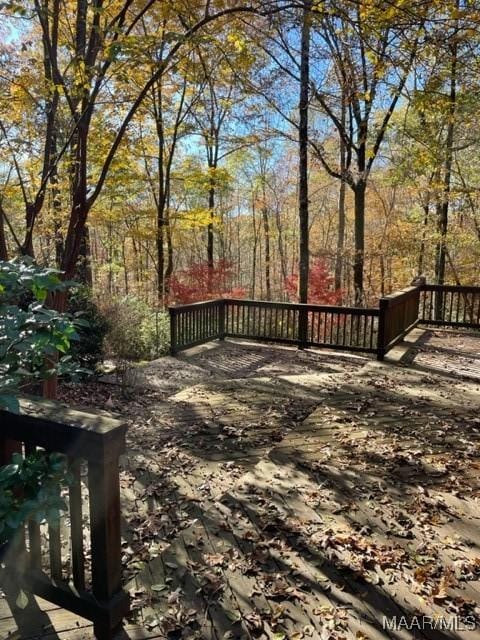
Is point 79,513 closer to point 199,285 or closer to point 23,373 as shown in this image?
point 23,373

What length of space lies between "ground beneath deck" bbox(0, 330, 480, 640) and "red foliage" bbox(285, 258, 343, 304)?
779 cm

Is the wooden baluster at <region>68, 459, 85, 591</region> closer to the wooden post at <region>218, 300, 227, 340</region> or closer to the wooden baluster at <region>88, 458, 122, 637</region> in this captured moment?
the wooden baluster at <region>88, 458, 122, 637</region>

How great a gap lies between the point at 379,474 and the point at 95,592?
1969 millimetres

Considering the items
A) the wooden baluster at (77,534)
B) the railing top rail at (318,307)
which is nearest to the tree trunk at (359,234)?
the railing top rail at (318,307)

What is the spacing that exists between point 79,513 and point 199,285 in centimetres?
1119

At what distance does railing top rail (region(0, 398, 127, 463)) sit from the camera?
1420 mm

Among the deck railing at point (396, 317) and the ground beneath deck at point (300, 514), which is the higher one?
the deck railing at point (396, 317)

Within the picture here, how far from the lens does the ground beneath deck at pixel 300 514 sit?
1.75 metres

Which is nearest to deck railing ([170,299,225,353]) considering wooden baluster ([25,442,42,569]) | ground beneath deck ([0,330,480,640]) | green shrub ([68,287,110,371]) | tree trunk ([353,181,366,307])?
green shrub ([68,287,110,371])

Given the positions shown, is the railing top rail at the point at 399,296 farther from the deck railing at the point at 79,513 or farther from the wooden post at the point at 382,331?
the deck railing at the point at 79,513

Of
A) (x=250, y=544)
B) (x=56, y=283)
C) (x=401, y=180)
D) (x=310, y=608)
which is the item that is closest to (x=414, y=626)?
(x=310, y=608)

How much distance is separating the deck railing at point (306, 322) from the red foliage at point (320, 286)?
4091mm

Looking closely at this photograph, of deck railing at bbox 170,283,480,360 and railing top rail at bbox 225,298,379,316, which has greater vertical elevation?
railing top rail at bbox 225,298,379,316

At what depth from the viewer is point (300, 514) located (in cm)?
246
